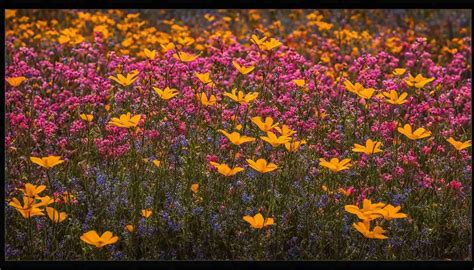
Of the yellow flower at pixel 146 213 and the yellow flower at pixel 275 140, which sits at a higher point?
the yellow flower at pixel 275 140

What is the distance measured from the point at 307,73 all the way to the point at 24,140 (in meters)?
1.56

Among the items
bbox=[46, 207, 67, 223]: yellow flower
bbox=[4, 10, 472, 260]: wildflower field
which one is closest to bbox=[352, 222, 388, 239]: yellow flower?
bbox=[4, 10, 472, 260]: wildflower field

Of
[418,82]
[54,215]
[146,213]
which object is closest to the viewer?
[54,215]

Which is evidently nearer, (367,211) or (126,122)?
(367,211)

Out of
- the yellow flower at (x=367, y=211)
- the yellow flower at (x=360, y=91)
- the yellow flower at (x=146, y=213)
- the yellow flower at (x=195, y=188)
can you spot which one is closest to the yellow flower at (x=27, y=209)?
the yellow flower at (x=146, y=213)

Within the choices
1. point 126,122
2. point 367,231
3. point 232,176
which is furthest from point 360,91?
point 126,122

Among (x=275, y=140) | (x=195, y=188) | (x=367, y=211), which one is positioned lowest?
(x=195, y=188)

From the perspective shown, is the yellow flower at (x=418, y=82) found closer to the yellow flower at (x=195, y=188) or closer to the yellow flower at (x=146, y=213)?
the yellow flower at (x=195, y=188)

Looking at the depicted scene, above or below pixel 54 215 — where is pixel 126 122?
above

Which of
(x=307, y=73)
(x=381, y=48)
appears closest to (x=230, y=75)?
(x=307, y=73)

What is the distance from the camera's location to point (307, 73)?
422 cm

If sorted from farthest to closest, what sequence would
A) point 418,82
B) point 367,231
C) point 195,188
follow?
point 418,82 → point 195,188 → point 367,231

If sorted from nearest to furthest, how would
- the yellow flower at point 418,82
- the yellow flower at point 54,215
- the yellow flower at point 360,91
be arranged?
the yellow flower at point 54,215 < the yellow flower at point 360,91 < the yellow flower at point 418,82

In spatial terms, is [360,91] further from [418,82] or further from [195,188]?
[195,188]
